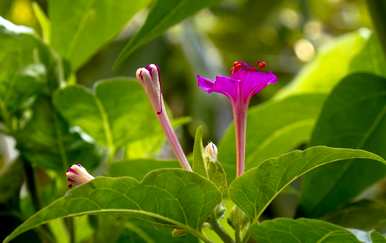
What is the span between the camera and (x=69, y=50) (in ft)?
3.02

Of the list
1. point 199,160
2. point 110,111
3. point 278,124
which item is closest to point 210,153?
point 199,160

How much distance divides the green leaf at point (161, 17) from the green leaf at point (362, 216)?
0.23 metres

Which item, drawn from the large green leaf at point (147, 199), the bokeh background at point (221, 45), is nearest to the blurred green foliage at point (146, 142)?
the large green leaf at point (147, 199)

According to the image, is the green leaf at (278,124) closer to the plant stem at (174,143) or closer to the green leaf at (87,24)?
the green leaf at (87,24)

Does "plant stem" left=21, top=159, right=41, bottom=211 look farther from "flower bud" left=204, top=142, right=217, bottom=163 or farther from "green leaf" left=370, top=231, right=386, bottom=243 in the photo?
"green leaf" left=370, top=231, right=386, bottom=243

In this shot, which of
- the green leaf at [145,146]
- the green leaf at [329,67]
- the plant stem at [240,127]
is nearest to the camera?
the plant stem at [240,127]

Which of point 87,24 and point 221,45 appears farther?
point 221,45

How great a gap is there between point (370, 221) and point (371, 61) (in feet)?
0.94

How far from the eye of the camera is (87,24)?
3.01 ft

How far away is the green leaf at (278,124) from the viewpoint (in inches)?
38.6

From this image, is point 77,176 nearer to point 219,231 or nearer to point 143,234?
point 219,231

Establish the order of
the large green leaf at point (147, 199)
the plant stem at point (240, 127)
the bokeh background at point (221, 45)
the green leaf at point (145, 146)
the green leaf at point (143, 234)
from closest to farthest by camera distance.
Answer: the large green leaf at point (147, 199)
the plant stem at point (240, 127)
the green leaf at point (143, 234)
the green leaf at point (145, 146)
the bokeh background at point (221, 45)

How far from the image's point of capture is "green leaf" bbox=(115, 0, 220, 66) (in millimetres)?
721

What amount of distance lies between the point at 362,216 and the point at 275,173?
0.21 metres
